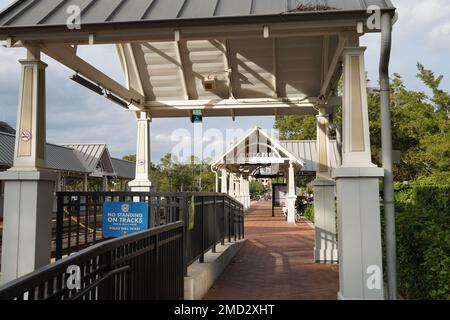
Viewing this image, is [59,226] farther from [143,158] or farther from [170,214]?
[143,158]

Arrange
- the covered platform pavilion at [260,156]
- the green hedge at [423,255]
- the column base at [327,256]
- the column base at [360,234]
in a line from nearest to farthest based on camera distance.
Answer: the green hedge at [423,255], the column base at [360,234], the column base at [327,256], the covered platform pavilion at [260,156]

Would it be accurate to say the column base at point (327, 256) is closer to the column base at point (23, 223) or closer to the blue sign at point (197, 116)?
the blue sign at point (197, 116)

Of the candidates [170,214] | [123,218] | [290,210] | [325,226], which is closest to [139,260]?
[170,214]

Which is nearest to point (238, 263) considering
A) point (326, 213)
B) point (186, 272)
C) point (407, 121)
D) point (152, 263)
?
point (326, 213)

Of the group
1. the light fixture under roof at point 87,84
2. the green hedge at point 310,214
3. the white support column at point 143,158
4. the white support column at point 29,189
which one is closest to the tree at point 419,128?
the green hedge at point 310,214

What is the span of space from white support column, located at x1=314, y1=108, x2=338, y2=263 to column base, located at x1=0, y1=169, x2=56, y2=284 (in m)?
5.88

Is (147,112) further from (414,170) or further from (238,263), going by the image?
(414,170)

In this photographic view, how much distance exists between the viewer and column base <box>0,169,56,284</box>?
225 inches

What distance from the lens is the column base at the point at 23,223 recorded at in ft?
18.7

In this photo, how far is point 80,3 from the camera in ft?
19.7

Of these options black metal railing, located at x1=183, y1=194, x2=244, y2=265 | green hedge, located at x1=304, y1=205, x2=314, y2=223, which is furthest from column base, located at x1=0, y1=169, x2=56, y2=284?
green hedge, located at x1=304, y1=205, x2=314, y2=223

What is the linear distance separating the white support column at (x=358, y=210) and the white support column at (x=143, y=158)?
19.8 ft

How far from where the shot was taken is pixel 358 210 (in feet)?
17.3
